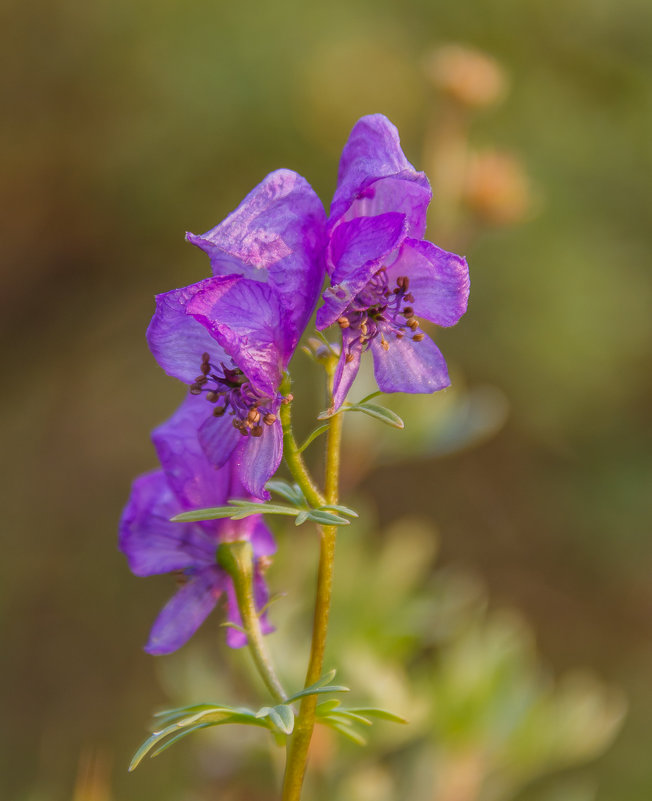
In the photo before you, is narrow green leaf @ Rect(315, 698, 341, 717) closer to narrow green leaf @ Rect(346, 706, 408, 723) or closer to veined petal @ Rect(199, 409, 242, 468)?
narrow green leaf @ Rect(346, 706, 408, 723)

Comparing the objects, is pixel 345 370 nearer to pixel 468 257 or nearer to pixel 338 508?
pixel 338 508

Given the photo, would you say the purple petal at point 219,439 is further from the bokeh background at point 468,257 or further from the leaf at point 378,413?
the bokeh background at point 468,257

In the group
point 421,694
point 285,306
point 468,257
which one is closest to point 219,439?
point 285,306

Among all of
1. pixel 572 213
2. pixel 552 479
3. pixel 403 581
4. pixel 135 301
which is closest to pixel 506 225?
pixel 403 581

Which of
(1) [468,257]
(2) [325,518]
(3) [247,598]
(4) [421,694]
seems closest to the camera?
(2) [325,518]

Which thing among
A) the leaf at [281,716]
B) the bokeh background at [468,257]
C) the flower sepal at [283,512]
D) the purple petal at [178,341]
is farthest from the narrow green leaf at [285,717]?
the bokeh background at [468,257]

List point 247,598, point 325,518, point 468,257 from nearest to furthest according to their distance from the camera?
point 325,518
point 247,598
point 468,257

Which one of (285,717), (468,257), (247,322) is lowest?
(285,717)
